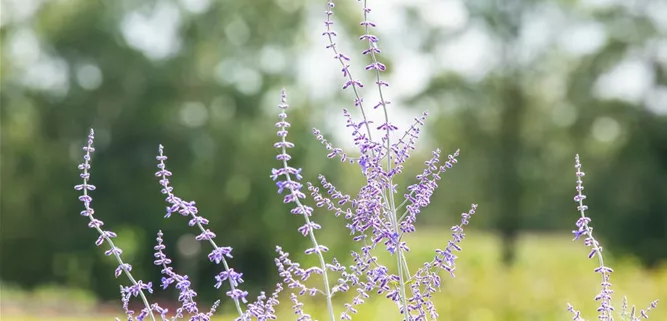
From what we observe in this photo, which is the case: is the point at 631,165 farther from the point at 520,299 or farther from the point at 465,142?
the point at 520,299

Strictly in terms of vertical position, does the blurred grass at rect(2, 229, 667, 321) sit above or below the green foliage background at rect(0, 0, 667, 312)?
below

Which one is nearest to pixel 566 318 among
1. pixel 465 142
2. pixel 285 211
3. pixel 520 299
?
pixel 520 299

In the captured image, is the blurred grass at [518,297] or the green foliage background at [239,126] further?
the green foliage background at [239,126]

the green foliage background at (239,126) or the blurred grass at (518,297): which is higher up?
the green foliage background at (239,126)

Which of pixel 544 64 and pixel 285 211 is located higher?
pixel 544 64

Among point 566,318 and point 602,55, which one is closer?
point 566,318

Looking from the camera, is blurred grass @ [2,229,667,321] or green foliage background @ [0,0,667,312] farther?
green foliage background @ [0,0,667,312]

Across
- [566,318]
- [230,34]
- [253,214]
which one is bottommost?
[566,318]

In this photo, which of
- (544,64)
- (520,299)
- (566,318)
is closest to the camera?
(566,318)

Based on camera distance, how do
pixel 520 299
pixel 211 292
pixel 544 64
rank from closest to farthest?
1. pixel 520 299
2. pixel 211 292
3. pixel 544 64

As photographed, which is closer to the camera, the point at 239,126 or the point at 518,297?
the point at 518,297

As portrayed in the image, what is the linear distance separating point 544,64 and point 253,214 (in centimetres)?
704

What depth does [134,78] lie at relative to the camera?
17.9 meters

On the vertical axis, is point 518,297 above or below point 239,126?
below
